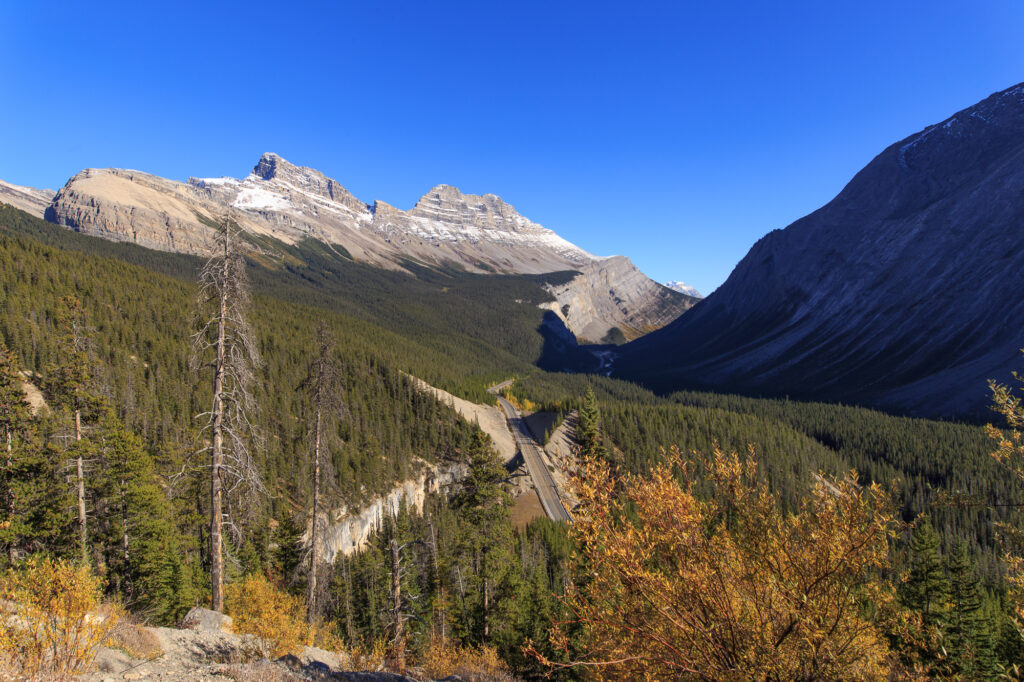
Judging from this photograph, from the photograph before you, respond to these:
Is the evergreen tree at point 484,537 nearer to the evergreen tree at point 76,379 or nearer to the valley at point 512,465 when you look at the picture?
the valley at point 512,465

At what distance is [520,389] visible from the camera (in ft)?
424

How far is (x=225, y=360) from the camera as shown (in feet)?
47.4

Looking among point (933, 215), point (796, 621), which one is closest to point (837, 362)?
point (933, 215)

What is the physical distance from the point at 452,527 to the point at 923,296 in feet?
573

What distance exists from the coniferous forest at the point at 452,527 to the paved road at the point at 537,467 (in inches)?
274

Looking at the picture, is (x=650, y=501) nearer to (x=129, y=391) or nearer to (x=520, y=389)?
(x=129, y=391)

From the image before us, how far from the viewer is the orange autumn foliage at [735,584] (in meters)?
6.64

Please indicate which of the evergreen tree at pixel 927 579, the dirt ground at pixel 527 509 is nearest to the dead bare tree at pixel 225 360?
the evergreen tree at pixel 927 579

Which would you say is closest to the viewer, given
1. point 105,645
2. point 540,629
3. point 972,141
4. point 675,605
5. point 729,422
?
point 675,605

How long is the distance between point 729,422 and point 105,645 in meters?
107

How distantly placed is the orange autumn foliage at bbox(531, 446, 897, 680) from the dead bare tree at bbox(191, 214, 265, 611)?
36.7 ft

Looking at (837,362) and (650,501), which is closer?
Result: (650,501)

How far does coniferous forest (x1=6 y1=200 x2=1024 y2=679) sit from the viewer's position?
23.2ft

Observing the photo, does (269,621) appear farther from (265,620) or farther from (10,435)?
(10,435)
